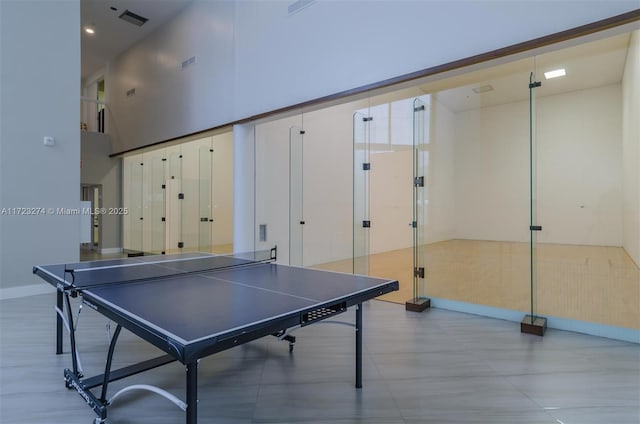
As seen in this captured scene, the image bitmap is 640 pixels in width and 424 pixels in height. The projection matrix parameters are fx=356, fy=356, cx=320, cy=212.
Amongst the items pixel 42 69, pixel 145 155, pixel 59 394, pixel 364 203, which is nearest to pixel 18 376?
pixel 59 394

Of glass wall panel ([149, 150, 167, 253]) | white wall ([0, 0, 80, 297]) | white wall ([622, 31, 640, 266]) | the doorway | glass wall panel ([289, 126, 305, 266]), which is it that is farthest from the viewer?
the doorway

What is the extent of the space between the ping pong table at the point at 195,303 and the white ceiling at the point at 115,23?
20.5 feet

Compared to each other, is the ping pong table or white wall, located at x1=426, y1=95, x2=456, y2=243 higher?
white wall, located at x1=426, y1=95, x2=456, y2=243

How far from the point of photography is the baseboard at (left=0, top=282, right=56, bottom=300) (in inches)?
185

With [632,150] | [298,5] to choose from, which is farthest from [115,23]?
[632,150]

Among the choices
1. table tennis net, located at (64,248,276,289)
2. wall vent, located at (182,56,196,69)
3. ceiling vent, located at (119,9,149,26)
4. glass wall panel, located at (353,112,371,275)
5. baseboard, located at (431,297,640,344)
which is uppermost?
ceiling vent, located at (119,9,149,26)

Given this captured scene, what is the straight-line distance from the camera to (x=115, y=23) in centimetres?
769

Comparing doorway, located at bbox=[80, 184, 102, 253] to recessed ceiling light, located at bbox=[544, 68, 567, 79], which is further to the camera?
doorway, located at bbox=[80, 184, 102, 253]

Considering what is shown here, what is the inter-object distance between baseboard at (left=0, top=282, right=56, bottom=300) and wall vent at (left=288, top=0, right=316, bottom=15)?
204 inches

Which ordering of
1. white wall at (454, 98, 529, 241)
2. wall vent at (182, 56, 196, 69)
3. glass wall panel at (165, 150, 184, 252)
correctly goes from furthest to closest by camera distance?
glass wall panel at (165, 150, 184, 252), wall vent at (182, 56, 196, 69), white wall at (454, 98, 529, 241)

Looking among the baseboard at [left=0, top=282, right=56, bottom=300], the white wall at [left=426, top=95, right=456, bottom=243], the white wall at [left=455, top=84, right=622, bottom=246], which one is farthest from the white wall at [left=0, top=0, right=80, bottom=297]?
the white wall at [left=455, top=84, right=622, bottom=246]

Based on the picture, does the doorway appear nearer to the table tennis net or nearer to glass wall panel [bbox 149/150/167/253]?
glass wall panel [bbox 149/150/167/253]

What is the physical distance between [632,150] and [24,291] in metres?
7.49

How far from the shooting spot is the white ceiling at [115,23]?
6.94 metres
